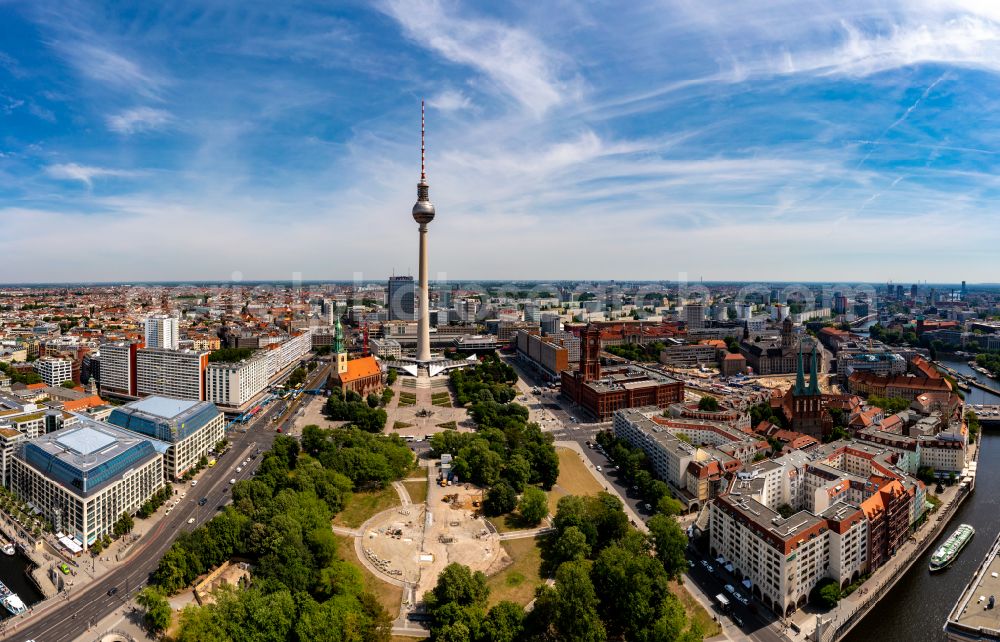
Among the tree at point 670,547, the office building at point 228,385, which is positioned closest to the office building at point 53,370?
the office building at point 228,385

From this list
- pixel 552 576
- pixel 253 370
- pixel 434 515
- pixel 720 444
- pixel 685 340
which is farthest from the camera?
pixel 685 340

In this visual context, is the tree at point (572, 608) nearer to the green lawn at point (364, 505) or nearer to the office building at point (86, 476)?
the green lawn at point (364, 505)

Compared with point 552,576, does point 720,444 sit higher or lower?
higher

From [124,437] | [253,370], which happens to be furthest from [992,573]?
[253,370]

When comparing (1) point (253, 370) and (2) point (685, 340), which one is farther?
(2) point (685, 340)

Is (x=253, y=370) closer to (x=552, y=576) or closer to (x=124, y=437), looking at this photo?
(x=124, y=437)

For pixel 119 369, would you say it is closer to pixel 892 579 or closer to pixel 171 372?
pixel 171 372

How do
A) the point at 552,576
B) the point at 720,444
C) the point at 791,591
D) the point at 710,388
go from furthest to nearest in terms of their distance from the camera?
the point at 710,388 → the point at 720,444 → the point at 552,576 → the point at 791,591

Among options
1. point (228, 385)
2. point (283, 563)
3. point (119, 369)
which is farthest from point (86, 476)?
point (119, 369)
